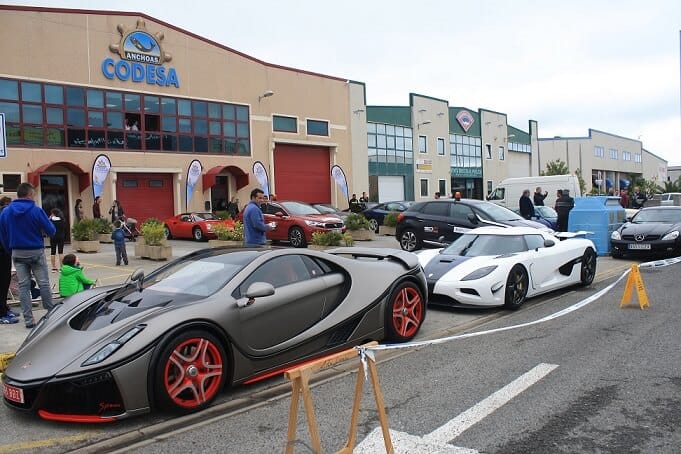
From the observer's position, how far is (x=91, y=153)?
81.4 feet

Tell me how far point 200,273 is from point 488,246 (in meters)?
5.36

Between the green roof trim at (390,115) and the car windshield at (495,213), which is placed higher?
the green roof trim at (390,115)

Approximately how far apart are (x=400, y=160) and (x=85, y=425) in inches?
1448

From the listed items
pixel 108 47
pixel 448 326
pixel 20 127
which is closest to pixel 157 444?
pixel 448 326

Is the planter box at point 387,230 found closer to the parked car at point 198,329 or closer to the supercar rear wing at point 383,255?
the supercar rear wing at point 383,255

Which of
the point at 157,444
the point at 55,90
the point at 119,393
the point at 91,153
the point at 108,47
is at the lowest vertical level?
the point at 157,444

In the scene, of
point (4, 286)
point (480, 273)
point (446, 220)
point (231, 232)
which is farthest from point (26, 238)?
point (446, 220)

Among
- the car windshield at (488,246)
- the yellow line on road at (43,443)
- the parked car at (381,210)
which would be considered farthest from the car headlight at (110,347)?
the parked car at (381,210)

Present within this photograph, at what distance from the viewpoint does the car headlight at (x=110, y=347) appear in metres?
4.27

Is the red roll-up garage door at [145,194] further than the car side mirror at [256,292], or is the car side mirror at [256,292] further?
the red roll-up garage door at [145,194]

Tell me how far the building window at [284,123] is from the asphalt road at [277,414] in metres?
26.2

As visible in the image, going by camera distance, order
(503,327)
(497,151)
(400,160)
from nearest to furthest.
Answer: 1. (503,327)
2. (400,160)
3. (497,151)

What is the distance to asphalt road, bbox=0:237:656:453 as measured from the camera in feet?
13.4

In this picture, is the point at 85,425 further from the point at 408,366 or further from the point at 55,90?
the point at 55,90
